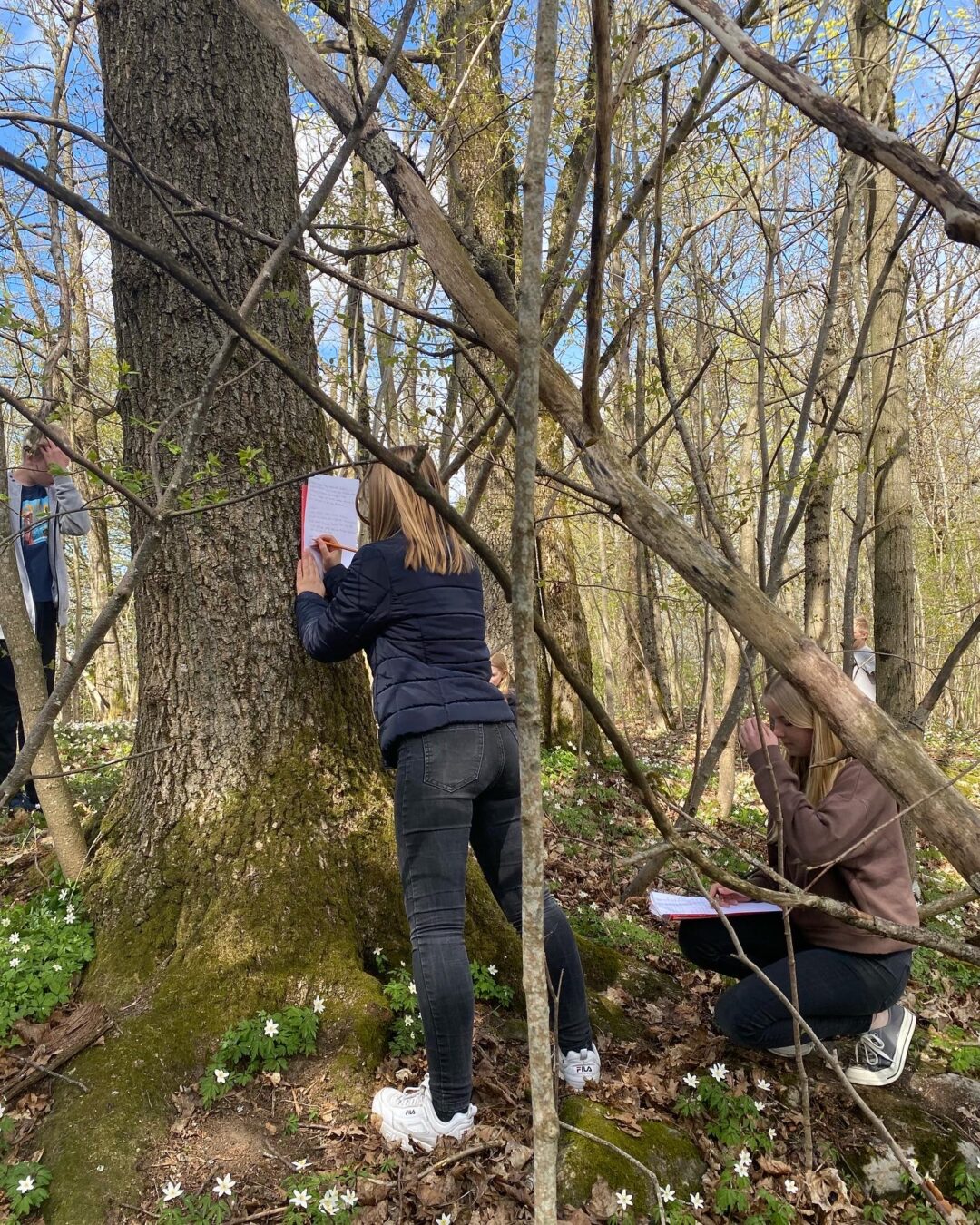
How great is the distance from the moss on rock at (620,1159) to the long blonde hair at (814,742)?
4.42 ft

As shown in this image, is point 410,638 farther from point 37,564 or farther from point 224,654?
point 37,564

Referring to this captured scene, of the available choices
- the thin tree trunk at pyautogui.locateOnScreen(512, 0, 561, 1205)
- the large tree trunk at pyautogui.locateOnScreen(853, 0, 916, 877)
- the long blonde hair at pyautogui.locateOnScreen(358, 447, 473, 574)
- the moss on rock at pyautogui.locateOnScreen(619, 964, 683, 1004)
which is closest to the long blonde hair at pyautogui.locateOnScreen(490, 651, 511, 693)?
the moss on rock at pyautogui.locateOnScreen(619, 964, 683, 1004)

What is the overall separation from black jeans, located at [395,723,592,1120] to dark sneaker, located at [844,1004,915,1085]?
4.31 ft

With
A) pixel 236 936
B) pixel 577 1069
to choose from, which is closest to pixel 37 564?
pixel 236 936

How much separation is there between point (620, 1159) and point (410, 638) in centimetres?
177

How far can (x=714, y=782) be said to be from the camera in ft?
30.6

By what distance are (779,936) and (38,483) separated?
14.0ft

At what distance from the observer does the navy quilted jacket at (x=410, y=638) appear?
2.45 meters

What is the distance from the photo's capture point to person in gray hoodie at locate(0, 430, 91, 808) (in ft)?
12.9

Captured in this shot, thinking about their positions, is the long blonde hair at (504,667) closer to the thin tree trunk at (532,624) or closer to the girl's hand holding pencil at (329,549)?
the girl's hand holding pencil at (329,549)

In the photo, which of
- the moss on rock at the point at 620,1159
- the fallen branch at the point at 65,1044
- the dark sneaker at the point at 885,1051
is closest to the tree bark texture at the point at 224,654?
the fallen branch at the point at 65,1044

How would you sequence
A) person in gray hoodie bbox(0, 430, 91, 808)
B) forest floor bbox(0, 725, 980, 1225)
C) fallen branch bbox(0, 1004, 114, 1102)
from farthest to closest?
person in gray hoodie bbox(0, 430, 91, 808), fallen branch bbox(0, 1004, 114, 1102), forest floor bbox(0, 725, 980, 1225)

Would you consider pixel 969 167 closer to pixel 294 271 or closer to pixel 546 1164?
pixel 294 271

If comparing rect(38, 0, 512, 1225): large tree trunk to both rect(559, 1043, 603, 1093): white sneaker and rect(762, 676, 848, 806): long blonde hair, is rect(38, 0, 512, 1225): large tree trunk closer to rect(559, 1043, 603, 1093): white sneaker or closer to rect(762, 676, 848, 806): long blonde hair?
rect(559, 1043, 603, 1093): white sneaker
